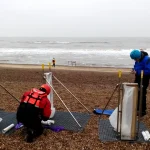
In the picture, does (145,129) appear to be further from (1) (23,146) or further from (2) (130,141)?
(1) (23,146)

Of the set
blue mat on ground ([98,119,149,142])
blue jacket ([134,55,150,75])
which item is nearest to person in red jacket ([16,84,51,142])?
blue mat on ground ([98,119,149,142])

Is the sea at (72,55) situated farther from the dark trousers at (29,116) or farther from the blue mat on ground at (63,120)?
the dark trousers at (29,116)

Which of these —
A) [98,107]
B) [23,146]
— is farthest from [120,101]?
[98,107]

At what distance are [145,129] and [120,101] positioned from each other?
1121 millimetres

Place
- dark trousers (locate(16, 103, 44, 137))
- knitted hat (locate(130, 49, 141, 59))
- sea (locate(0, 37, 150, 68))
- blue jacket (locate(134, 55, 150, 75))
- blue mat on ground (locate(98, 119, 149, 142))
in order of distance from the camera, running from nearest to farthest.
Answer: dark trousers (locate(16, 103, 44, 137))
blue mat on ground (locate(98, 119, 149, 142))
knitted hat (locate(130, 49, 141, 59))
blue jacket (locate(134, 55, 150, 75))
sea (locate(0, 37, 150, 68))

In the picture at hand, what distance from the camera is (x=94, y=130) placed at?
538 centimetres

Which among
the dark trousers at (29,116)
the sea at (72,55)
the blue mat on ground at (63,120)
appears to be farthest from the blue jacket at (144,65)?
the sea at (72,55)

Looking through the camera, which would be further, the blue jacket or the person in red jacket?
the blue jacket

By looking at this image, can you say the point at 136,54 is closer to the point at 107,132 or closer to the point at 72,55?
the point at 107,132

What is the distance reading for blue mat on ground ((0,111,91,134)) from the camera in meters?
5.54

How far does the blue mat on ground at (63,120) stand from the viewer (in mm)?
5543

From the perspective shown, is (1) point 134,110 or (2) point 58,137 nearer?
(1) point 134,110

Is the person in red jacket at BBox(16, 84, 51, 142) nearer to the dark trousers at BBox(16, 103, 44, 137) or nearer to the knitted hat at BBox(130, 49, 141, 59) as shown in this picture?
the dark trousers at BBox(16, 103, 44, 137)

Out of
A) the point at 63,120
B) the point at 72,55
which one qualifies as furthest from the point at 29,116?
the point at 72,55
